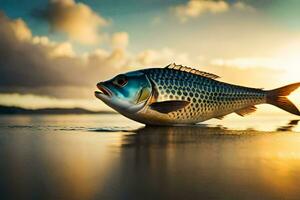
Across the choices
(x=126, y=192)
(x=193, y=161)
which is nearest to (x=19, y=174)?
(x=126, y=192)

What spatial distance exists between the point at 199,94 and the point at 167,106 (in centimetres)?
87

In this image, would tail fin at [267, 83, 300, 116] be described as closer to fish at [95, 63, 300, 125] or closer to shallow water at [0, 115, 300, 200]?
fish at [95, 63, 300, 125]

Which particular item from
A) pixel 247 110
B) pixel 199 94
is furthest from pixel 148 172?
pixel 247 110

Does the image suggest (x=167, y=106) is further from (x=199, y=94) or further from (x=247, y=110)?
(x=247, y=110)

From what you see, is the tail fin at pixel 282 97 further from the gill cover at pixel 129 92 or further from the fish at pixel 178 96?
the gill cover at pixel 129 92

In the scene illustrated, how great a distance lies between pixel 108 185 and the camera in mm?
2521

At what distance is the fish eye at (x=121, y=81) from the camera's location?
787 centimetres

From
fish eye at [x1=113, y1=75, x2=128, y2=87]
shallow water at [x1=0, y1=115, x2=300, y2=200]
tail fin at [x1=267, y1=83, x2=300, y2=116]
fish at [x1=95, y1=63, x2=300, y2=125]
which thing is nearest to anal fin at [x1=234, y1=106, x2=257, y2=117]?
fish at [x1=95, y1=63, x2=300, y2=125]

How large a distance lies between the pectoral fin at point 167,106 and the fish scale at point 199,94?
130 mm

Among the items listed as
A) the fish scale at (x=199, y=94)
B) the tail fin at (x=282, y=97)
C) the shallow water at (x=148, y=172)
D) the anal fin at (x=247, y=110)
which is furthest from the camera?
the anal fin at (x=247, y=110)

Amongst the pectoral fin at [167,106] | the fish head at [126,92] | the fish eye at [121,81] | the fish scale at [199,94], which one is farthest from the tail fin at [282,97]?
the fish eye at [121,81]

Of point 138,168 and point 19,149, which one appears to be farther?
point 19,149

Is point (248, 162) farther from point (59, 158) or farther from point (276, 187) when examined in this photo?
point (59, 158)

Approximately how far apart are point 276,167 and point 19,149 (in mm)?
2784
